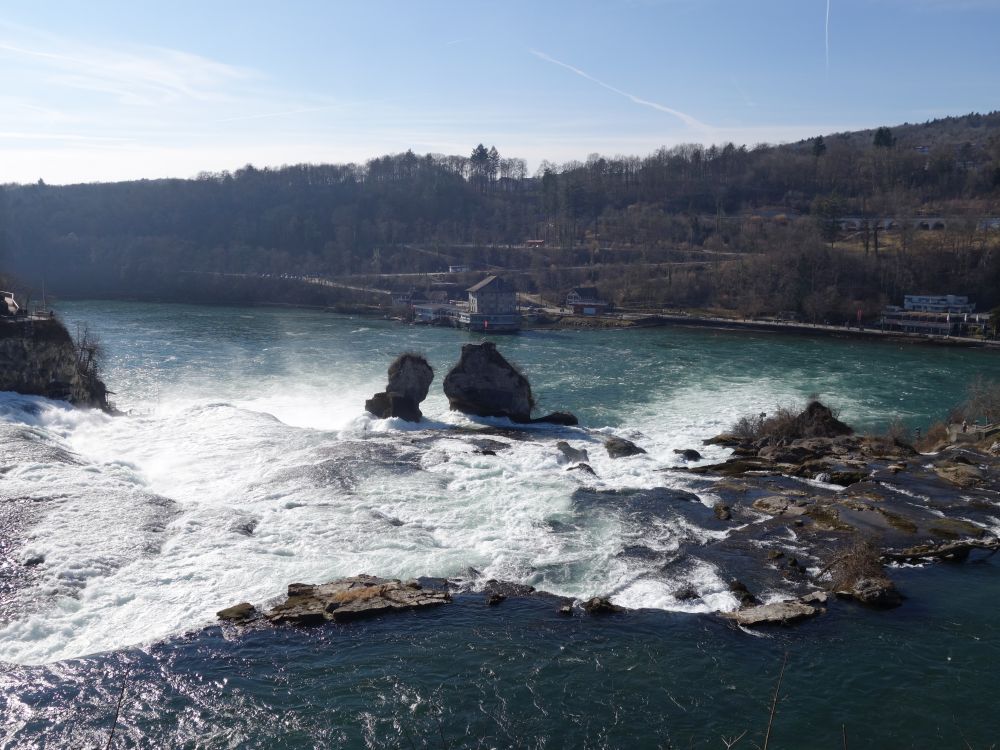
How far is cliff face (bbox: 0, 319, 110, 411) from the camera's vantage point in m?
35.3

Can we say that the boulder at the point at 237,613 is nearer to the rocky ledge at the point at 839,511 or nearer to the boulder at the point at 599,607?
the boulder at the point at 599,607

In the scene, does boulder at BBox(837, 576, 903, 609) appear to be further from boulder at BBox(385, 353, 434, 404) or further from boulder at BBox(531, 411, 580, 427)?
boulder at BBox(385, 353, 434, 404)

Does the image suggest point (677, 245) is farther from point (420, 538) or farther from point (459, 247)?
point (420, 538)

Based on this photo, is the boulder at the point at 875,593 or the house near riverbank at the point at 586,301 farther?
the house near riverbank at the point at 586,301

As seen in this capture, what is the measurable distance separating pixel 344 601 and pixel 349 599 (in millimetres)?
139

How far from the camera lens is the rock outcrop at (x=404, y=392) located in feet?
121

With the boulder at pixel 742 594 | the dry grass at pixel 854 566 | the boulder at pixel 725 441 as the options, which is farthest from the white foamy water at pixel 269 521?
the boulder at pixel 725 441

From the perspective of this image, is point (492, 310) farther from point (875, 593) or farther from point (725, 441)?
point (875, 593)

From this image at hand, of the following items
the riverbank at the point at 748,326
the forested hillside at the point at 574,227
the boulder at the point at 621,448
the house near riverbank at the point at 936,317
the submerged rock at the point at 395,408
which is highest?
the forested hillside at the point at 574,227

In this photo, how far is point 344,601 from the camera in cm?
1853

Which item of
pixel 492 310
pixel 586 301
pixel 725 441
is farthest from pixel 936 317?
pixel 725 441

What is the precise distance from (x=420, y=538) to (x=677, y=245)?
9548 centimetres

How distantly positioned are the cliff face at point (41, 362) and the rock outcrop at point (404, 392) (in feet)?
45.7

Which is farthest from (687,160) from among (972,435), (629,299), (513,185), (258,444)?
(258,444)
